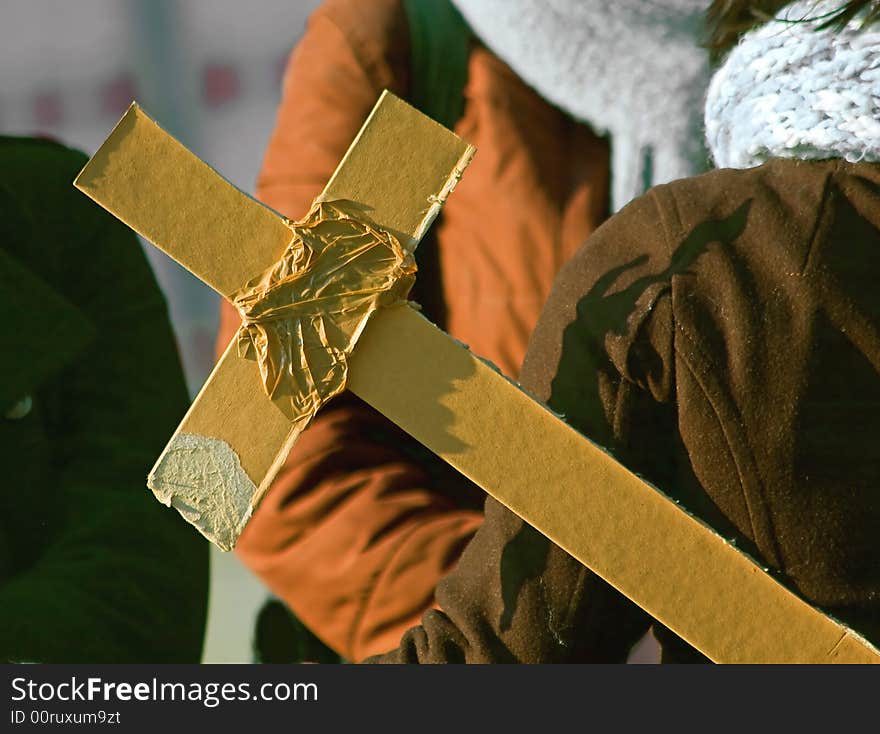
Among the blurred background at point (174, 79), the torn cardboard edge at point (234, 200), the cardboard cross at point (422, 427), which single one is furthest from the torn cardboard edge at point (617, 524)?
the blurred background at point (174, 79)

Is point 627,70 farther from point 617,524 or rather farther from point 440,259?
point 617,524

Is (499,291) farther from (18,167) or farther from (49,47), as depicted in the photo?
(49,47)

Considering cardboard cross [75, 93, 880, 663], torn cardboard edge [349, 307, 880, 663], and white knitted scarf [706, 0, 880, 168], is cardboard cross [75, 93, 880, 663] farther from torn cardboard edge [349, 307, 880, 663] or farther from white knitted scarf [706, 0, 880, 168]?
white knitted scarf [706, 0, 880, 168]

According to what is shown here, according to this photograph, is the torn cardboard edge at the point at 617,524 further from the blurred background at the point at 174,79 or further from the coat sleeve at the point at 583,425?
the blurred background at the point at 174,79

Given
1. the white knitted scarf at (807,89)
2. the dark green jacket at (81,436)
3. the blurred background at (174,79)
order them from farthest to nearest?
the blurred background at (174,79)
the dark green jacket at (81,436)
the white knitted scarf at (807,89)

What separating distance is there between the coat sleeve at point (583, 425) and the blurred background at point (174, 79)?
67cm

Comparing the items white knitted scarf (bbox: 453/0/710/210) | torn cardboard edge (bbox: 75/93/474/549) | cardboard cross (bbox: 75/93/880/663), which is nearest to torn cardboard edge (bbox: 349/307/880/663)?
cardboard cross (bbox: 75/93/880/663)

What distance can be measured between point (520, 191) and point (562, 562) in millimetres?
504

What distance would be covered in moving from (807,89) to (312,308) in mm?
323

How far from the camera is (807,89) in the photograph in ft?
2.42

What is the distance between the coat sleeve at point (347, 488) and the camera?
1132 millimetres

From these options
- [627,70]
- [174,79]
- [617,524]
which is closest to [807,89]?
[617,524]

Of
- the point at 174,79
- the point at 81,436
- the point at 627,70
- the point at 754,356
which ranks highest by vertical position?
the point at 627,70

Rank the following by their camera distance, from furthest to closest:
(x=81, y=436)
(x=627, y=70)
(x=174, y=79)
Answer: (x=174, y=79) → (x=627, y=70) → (x=81, y=436)
